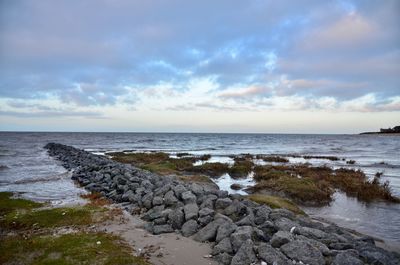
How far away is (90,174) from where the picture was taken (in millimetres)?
24219

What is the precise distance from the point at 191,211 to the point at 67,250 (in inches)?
155

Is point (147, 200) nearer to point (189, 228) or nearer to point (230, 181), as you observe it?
point (189, 228)

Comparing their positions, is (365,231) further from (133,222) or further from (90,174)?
(90,174)

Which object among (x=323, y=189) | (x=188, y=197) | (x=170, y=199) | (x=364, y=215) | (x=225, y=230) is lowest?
(x=364, y=215)

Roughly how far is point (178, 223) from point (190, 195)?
2.21 metres

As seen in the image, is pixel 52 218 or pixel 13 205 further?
pixel 13 205

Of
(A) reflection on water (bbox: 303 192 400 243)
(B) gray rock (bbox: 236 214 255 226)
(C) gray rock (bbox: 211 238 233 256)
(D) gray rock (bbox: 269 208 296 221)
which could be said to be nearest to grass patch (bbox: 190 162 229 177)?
(A) reflection on water (bbox: 303 192 400 243)

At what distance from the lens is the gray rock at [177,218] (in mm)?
→ 10438

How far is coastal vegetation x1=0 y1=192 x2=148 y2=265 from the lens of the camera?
800cm

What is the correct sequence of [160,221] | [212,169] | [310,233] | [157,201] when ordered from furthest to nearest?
[212,169], [157,201], [160,221], [310,233]

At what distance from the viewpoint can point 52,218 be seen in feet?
39.0

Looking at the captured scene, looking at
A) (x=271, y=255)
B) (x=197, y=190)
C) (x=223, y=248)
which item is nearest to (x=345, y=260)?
(x=271, y=255)

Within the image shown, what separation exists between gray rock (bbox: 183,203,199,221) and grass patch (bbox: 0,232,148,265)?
233 cm

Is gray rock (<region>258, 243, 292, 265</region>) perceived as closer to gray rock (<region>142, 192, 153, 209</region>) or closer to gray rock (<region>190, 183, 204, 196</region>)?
gray rock (<region>190, 183, 204, 196</region>)
